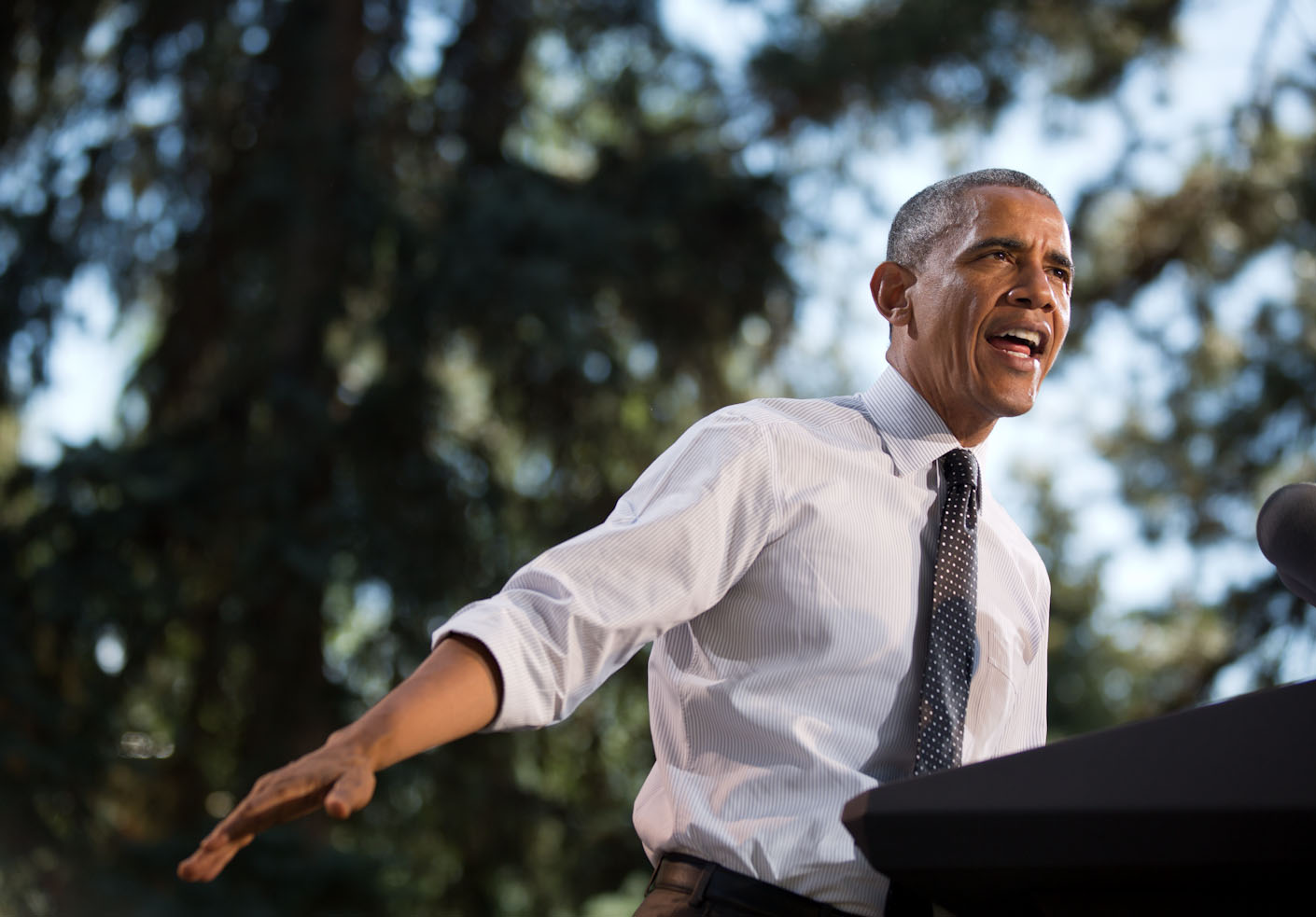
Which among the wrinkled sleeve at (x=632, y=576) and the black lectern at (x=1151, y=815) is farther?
the wrinkled sleeve at (x=632, y=576)

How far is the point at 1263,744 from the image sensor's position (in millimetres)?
953

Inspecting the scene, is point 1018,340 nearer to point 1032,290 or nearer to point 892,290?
point 1032,290

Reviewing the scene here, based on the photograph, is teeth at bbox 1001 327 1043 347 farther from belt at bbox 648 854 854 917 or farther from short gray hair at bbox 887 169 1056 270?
belt at bbox 648 854 854 917

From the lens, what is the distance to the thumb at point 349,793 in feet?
3.01

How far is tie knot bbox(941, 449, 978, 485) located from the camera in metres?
1.65

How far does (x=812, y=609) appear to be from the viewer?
4.84 ft

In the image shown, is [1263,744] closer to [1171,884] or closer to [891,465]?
[1171,884]

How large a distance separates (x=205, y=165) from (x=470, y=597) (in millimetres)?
2641

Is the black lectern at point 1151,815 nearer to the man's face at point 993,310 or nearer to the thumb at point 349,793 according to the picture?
the thumb at point 349,793

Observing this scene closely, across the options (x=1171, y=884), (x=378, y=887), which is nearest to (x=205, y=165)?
(x=378, y=887)

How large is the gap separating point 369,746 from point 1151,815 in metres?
0.57

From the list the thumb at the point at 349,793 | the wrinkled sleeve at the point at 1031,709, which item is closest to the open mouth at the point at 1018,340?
the wrinkled sleeve at the point at 1031,709

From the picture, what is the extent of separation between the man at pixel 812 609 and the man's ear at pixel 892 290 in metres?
0.06

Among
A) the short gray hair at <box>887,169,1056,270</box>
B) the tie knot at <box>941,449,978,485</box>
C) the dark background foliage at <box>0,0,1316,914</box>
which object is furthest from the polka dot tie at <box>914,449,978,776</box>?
the dark background foliage at <box>0,0,1316,914</box>
